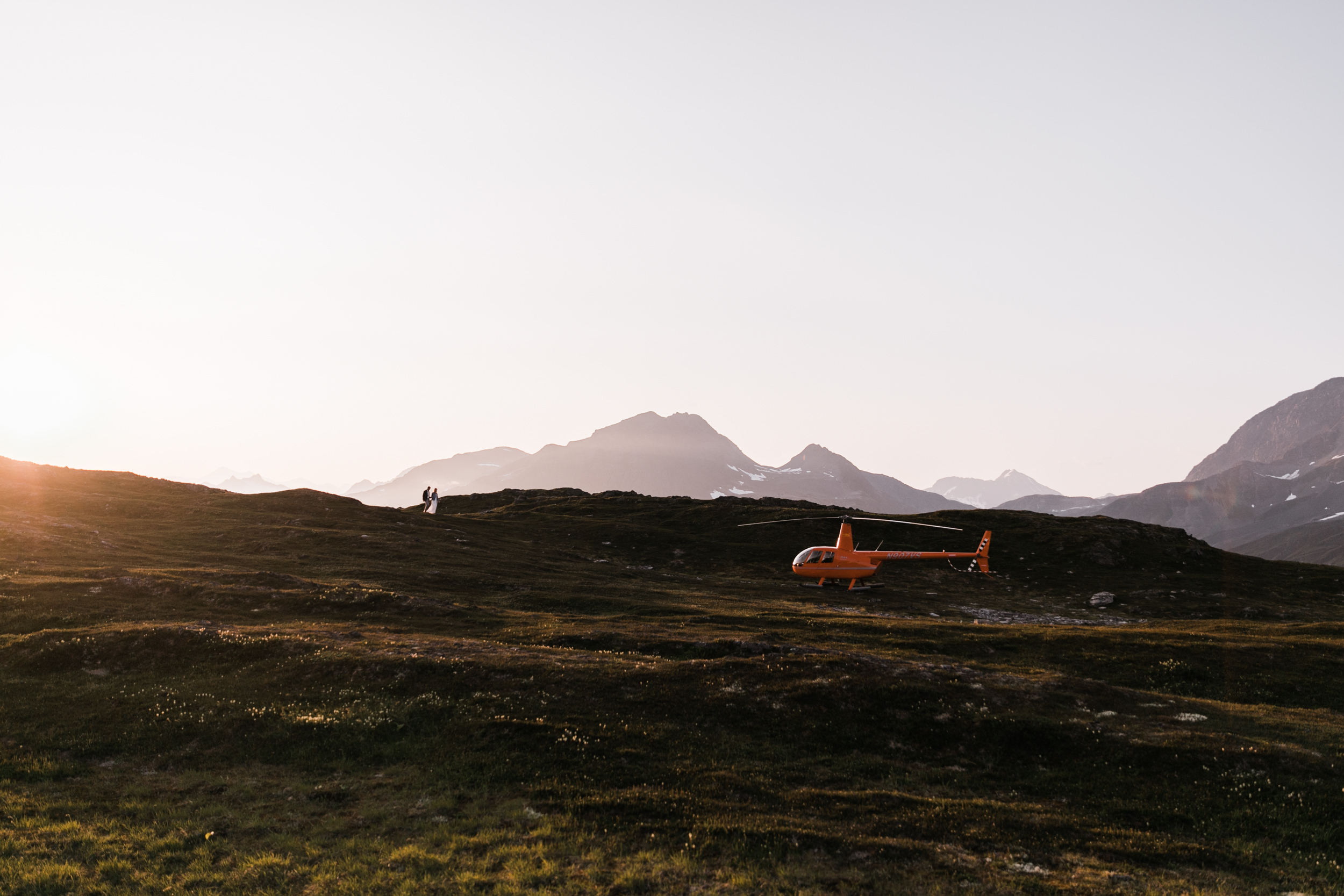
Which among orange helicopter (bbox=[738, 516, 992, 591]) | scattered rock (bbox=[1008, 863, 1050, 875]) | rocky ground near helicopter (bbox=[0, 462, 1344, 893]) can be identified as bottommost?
rocky ground near helicopter (bbox=[0, 462, 1344, 893])

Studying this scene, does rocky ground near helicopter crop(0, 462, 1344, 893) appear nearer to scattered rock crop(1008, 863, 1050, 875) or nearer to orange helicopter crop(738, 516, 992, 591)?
scattered rock crop(1008, 863, 1050, 875)

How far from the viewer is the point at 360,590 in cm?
4925

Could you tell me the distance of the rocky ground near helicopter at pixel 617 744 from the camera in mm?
15836

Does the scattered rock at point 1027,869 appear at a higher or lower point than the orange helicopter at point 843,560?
lower

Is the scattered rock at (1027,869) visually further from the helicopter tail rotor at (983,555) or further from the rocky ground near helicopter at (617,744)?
the helicopter tail rotor at (983,555)

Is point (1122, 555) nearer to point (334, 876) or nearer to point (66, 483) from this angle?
point (334, 876)

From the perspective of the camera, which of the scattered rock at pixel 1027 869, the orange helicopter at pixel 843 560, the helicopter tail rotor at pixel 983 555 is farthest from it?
the helicopter tail rotor at pixel 983 555

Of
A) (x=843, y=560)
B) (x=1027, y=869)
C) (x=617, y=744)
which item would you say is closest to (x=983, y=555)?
(x=843, y=560)

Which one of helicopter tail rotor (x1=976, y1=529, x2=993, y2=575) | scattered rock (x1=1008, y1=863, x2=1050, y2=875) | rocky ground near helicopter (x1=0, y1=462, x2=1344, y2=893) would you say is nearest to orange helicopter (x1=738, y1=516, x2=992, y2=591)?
rocky ground near helicopter (x1=0, y1=462, x2=1344, y2=893)

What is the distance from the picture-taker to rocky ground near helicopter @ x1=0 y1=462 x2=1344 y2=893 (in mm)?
15836

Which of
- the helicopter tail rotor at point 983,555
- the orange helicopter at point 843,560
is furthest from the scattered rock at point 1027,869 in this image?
the helicopter tail rotor at point 983,555

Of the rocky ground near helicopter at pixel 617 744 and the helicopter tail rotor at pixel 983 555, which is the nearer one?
the rocky ground near helicopter at pixel 617 744

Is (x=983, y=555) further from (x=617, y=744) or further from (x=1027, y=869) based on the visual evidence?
(x=1027, y=869)

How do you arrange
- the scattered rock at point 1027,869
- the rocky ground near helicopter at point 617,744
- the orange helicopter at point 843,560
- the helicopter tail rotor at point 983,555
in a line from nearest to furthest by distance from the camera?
the scattered rock at point 1027,869 → the rocky ground near helicopter at point 617,744 → the orange helicopter at point 843,560 → the helicopter tail rotor at point 983,555
